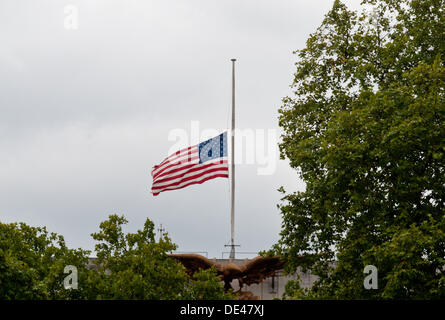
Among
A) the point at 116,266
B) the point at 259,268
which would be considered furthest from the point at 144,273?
the point at 259,268

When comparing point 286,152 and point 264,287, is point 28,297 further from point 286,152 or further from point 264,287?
point 264,287

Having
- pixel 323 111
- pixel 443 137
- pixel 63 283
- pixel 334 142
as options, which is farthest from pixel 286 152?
pixel 63 283

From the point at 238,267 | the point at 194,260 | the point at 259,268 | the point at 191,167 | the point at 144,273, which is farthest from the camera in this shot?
the point at 259,268

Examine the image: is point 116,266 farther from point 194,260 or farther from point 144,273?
point 194,260

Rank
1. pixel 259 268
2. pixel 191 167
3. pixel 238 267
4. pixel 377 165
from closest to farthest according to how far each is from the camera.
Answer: pixel 377 165
pixel 191 167
pixel 238 267
pixel 259 268

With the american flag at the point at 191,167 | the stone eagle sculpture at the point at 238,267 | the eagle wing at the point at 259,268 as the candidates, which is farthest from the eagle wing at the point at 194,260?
the american flag at the point at 191,167

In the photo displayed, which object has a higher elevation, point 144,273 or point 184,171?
point 184,171

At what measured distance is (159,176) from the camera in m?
33.7

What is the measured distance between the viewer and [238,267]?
118 feet

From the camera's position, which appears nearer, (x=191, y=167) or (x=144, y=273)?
(x=144, y=273)

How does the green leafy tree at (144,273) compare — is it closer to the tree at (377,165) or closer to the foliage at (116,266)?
the foliage at (116,266)

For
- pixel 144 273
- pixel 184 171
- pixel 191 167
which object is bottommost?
pixel 144 273

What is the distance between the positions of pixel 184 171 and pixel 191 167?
1.27ft

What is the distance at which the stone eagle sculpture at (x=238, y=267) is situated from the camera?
35.6m
